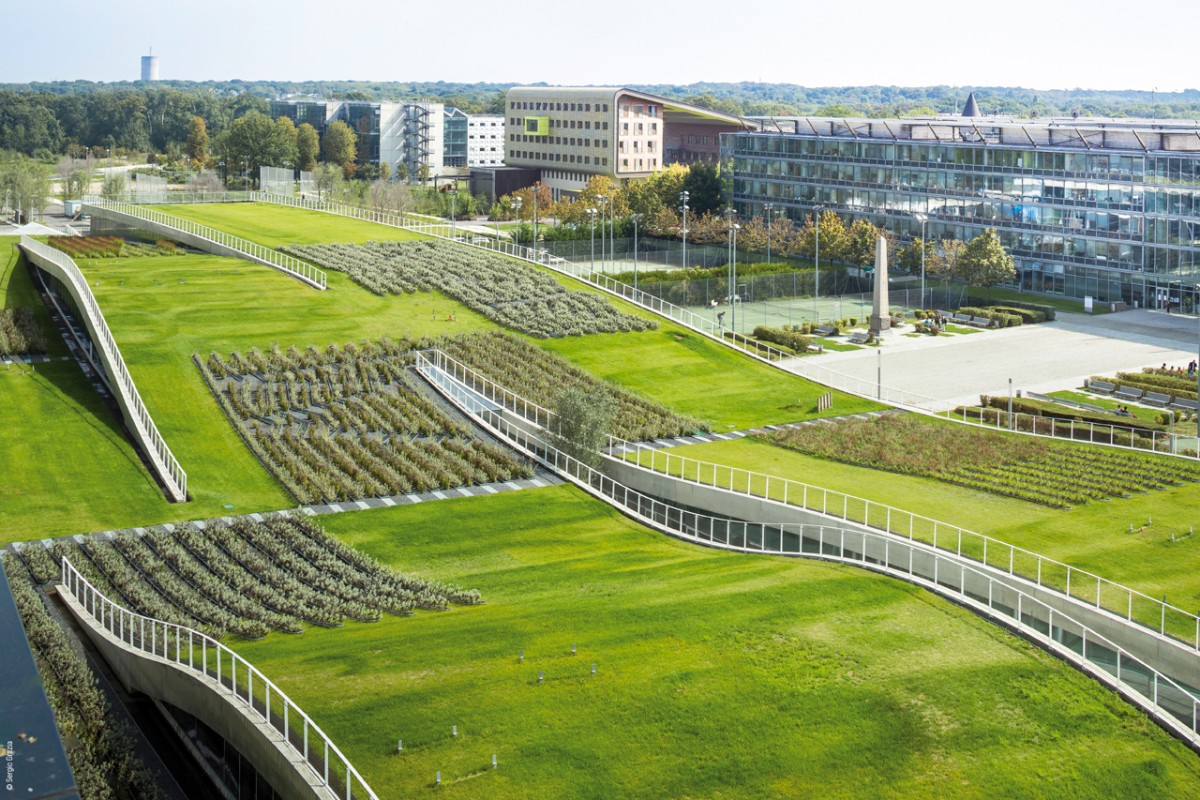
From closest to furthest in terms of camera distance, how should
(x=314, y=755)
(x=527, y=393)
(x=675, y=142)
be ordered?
(x=314, y=755), (x=527, y=393), (x=675, y=142)

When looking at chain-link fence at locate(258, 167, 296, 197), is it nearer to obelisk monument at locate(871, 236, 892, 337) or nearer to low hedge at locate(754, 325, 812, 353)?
low hedge at locate(754, 325, 812, 353)

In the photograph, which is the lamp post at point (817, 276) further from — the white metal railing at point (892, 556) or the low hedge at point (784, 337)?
the white metal railing at point (892, 556)

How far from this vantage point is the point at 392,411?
157 ft

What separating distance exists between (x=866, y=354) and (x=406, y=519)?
3197 cm

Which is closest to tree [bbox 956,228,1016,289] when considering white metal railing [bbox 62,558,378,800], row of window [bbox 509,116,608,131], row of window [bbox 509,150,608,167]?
row of window [bbox 509,150,608,167]

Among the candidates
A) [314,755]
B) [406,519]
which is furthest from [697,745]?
[406,519]

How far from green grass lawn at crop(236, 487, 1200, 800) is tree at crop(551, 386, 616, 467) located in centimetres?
1396

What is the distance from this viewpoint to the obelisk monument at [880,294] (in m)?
65.8

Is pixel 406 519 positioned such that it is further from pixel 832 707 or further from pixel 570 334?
pixel 570 334

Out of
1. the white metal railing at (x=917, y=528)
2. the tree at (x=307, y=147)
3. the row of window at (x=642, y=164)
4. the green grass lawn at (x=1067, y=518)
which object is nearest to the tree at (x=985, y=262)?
the green grass lawn at (x=1067, y=518)

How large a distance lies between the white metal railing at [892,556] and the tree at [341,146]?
10234cm

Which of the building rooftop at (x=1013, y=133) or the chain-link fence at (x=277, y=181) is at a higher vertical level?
the building rooftop at (x=1013, y=133)

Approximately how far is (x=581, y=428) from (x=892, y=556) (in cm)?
1230

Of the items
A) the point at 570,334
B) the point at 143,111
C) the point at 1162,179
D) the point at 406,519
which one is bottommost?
the point at 406,519
